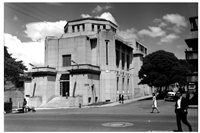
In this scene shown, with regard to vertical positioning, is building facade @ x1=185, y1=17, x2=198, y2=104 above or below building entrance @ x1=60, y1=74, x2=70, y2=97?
above

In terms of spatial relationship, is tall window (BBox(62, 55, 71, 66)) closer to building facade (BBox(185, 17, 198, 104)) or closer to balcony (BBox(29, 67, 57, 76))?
balcony (BBox(29, 67, 57, 76))

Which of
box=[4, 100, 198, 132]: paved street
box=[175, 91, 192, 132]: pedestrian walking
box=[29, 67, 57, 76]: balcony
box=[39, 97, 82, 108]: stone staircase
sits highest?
box=[29, 67, 57, 76]: balcony

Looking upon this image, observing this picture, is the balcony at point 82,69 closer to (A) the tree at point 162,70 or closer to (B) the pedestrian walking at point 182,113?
(A) the tree at point 162,70

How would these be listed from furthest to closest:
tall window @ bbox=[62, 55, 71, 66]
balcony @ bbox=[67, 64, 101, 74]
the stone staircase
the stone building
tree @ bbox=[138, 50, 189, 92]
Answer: tall window @ bbox=[62, 55, 71, 66], tree @ bbox=[138, 50, 189, 92], the stone building, balcony @ bbox=[67, 64, 101, 74], the stone staircase

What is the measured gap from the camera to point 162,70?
44.1 meters

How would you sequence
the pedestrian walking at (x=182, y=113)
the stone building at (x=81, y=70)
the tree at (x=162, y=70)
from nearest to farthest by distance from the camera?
1. the pedestrian walking at (x=182, y=113)
2. the stone building at (x=81, y=70)
3. the tree at (x=162, y=70)

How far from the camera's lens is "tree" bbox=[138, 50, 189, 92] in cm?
4256

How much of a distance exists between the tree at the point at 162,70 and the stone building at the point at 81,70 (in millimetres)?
5489

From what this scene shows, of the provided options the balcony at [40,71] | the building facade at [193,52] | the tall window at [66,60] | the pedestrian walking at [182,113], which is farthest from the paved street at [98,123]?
the tall window at [66,60]

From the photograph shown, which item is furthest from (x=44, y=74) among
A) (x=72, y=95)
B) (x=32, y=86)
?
(x=72, y=95)

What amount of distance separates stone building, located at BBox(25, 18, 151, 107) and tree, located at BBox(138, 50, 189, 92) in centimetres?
549

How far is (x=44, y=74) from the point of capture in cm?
4031

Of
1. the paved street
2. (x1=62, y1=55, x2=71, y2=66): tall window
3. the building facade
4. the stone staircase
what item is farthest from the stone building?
the paved street

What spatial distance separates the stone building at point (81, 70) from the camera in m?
38.4
